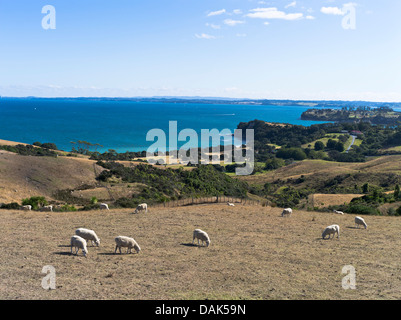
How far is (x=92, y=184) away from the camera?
44812 mm

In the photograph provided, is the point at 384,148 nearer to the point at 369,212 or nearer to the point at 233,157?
the point at 233,157

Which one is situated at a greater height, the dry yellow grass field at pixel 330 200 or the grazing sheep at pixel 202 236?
the grazing sheep at pixel 202 236

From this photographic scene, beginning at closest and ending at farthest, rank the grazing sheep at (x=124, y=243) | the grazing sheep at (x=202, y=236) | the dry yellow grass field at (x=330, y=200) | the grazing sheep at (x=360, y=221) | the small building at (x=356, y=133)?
the grazing sheep at (x=124, y=243) < the grazing sheep at (x=202, y=236) < the grazing sheep at (x=360, y=221) < the dry yellow grass field at (x=330, y=200) < the small building at (x=356, y=133)

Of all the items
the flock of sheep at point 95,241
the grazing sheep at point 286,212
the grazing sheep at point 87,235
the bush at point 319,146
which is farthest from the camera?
the bush at point 319,146

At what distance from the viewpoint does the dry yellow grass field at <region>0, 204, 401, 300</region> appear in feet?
35.8

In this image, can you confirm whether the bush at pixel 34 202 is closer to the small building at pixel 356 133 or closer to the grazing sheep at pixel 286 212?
the grazing sheep at pixel 286 212

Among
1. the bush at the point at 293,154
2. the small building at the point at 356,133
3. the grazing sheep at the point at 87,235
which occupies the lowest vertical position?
the grazing sheep at the point at 87,235

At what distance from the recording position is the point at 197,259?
14180 millimetres

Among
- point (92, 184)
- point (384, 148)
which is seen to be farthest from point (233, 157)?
point (92, 184)

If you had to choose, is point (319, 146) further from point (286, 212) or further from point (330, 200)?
point (286, 212)

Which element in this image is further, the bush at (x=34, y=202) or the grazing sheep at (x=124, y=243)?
the bush at (x=34, y=202)

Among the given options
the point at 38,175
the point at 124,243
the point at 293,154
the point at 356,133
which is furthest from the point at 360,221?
the point at 356,133

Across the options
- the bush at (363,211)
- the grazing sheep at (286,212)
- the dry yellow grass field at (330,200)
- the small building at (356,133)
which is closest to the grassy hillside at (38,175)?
the grazing sheep at (286,212)

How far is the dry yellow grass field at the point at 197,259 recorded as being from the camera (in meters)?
10.9
